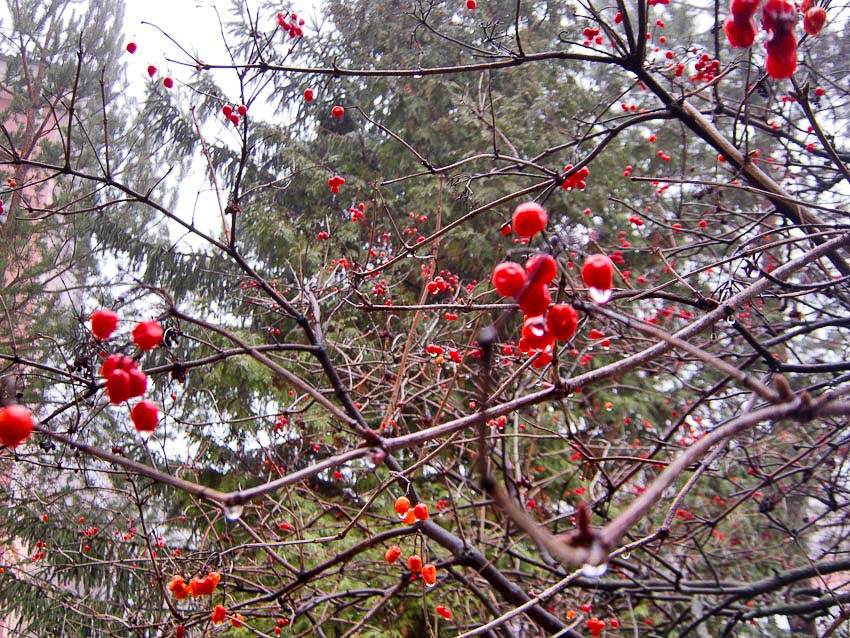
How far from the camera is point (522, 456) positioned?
18.4 ft

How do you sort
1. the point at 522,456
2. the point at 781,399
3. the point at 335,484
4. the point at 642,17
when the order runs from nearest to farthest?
the point at 781,399
the point at 642,17
the point at 522,456
the point at 335,484

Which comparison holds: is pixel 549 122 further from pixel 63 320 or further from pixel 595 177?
pixel 63 320

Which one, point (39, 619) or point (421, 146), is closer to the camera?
point (39, 619)

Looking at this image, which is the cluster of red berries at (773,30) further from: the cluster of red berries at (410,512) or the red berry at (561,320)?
the cluster of red berries at (410,512)

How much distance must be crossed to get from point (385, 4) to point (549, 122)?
10.6ft

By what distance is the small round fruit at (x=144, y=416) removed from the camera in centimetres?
116

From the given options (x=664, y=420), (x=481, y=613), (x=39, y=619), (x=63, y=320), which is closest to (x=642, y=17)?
(x=481, y=613)

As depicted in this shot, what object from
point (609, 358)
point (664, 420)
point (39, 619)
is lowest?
point (39, 619)

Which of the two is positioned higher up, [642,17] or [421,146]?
[421,146]

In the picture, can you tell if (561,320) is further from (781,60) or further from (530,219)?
(781,60)

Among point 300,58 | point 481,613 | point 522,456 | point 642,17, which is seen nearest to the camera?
point 642,17

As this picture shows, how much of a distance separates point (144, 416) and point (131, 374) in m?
0.13

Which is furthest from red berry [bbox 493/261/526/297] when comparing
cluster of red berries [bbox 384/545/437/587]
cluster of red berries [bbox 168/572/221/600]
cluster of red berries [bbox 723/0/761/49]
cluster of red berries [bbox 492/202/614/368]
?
cluster of red berries [bbox 168/572/221/600]

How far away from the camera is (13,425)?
39.9 inches
